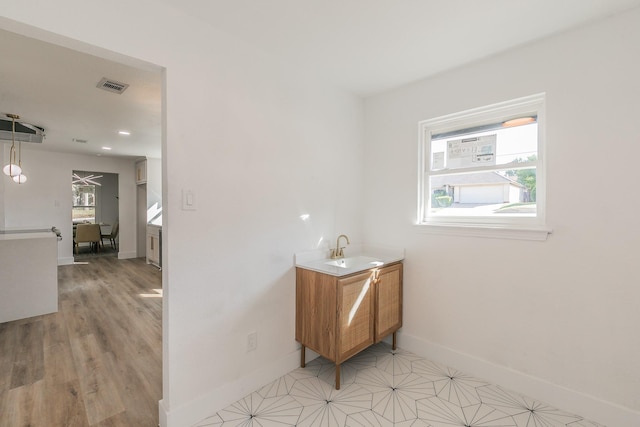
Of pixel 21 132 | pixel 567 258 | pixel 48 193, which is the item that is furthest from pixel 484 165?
pixel 48 193

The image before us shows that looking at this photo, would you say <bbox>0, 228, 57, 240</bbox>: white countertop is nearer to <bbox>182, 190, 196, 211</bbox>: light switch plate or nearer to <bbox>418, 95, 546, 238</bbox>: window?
<bbox>182, 190, 196, 211</bbox>: light switch plate

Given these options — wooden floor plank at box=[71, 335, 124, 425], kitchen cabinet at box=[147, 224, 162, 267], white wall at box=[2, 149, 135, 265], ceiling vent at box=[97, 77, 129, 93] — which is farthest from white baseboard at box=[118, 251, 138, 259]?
ceiling vent at box=[97, 77, 129, 93]

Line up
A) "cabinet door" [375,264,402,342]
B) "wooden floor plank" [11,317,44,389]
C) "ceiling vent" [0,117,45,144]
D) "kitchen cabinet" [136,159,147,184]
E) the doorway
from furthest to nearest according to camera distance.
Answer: the doorway → "kitchen cabinet" [136,159,147,184] → "ceiling vent" [0,117,45,144] → "cabinet door" [375,264,402,342] → "wooden floor plank" [11,317,44,389]

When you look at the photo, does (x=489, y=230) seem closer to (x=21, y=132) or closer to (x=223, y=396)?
(x=223, y=396)

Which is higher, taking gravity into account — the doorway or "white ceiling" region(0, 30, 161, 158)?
"white ceiling" region(0, 30, 161, 158)

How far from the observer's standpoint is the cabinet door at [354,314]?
2080 millimetres

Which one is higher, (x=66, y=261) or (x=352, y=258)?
(x=352, y=258)

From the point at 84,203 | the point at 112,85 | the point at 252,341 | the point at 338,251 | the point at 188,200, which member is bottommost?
the point at 252,341

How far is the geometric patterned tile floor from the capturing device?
1.77 meters

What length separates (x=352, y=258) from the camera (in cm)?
279

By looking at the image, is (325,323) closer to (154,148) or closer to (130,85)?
(130,85)

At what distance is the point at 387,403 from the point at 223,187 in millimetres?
1808

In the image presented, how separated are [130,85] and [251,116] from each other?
60.3 inches

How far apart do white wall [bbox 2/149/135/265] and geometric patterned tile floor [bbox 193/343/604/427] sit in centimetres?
663
